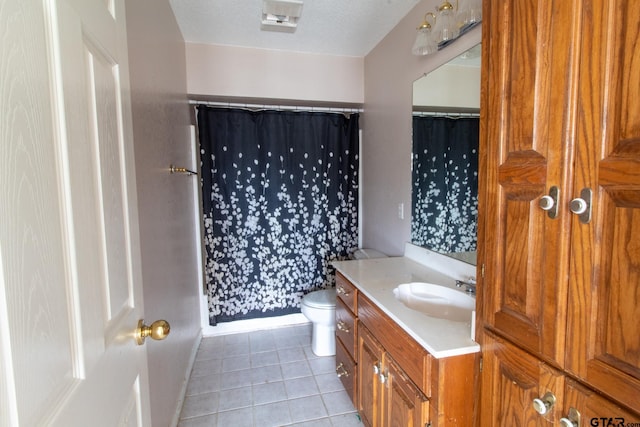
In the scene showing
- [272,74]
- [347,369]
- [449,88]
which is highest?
[272,74]

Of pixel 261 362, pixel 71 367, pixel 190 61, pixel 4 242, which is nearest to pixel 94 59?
pixel 4 242

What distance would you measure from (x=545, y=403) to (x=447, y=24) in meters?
1.58

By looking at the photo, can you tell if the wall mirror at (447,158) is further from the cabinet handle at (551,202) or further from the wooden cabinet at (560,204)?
the cabinet handle at (551,202)

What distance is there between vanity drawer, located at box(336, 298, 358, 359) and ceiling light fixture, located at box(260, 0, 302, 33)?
1.83 meters

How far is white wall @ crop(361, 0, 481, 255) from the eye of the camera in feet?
6.49

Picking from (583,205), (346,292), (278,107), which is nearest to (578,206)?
(583,205)

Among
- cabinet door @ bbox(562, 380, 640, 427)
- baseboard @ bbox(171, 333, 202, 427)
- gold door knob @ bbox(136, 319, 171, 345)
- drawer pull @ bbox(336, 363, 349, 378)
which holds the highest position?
gold door knob @ bbox(136, 319, 171, 345)

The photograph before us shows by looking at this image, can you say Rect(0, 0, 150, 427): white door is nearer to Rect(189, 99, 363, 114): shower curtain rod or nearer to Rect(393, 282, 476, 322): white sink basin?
Rect(393, 282, 476, 322): white sink basin

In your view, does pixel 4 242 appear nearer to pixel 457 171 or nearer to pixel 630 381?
pixel 630 381

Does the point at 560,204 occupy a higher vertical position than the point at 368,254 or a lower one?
higher

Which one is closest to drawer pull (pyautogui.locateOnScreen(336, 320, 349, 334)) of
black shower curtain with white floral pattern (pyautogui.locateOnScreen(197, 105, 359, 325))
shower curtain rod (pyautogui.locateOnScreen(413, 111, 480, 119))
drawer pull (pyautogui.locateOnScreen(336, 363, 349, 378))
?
drawer pull (pyautogui.locateOnScreen(336, 363, 349, 378))

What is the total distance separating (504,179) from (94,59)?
100 cm

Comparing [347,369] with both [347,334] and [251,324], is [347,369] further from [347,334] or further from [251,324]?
[251,324]

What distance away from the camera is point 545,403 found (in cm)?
71
